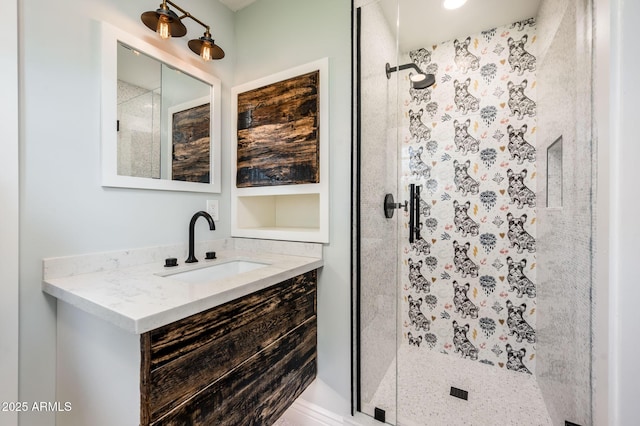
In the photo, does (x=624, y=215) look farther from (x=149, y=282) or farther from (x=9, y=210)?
(x=9, y=210)

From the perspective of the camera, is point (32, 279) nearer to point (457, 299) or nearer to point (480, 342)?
point (457, 299)

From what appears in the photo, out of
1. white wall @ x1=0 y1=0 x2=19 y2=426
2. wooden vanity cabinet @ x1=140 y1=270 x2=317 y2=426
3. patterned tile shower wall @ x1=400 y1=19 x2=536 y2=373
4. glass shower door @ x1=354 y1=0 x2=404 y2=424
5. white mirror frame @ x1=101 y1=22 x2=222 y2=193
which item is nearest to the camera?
wooden vanity cabinet @ x1=140 y1=270 x2=317 y2=426

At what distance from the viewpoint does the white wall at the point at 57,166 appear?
0.90 meters

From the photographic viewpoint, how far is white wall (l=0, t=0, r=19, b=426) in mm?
837

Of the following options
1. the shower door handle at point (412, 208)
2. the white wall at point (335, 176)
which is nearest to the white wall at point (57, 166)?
the white wall at point (335, 176)

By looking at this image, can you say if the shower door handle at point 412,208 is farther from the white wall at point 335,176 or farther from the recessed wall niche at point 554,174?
the recessed wall niche at point 554,174

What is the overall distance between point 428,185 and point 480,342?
1.21 m

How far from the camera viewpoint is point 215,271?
1.33 m

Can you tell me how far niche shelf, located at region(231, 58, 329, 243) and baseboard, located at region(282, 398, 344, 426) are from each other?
90 cm

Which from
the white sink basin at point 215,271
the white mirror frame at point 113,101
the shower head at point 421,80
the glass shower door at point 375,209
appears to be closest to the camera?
the white mirror frame at point 113,101

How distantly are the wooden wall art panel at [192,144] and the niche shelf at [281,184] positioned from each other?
175 millimetres

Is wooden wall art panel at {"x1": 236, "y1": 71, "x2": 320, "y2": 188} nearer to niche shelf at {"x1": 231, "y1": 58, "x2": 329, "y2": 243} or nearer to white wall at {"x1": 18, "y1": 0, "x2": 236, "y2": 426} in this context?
niche shelf at {"x1": 231, "y1": 58, "x2": 329, "y2": 243}

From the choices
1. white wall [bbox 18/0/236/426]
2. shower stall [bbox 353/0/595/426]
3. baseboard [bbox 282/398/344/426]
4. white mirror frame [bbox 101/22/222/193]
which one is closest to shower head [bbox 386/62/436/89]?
shower stall [bbox 353/0/595/426]

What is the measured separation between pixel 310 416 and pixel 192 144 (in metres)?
1.64
